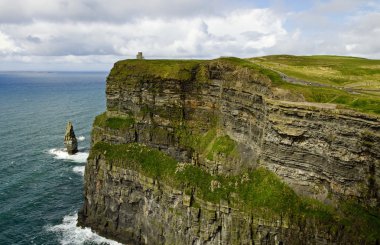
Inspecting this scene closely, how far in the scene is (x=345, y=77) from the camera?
74312 mm

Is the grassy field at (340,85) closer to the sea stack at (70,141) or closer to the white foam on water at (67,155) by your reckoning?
the white foam on water at (67,155)

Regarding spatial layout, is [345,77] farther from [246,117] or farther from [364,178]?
[364,178]

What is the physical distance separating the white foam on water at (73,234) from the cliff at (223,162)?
1.74 m

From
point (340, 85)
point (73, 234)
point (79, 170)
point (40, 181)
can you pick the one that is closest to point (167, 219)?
point (73, 234)

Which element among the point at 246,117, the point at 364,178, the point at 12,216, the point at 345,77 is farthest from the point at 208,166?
the point at 12,216

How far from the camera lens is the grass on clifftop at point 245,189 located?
45.9m

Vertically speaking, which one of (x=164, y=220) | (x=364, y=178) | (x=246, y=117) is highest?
(x=246, y=117)

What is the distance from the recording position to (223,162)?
64.4m

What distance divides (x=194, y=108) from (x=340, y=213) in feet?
116

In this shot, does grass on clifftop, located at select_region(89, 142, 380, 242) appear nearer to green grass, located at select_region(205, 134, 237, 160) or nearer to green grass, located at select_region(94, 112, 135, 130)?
green grass, located at select_region(205, 134, 237, 160)

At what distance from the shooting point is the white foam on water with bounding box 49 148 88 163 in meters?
110

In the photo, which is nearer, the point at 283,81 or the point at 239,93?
the point at 283,81

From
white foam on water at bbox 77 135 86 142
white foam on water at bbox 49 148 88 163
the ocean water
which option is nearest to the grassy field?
the ocean water

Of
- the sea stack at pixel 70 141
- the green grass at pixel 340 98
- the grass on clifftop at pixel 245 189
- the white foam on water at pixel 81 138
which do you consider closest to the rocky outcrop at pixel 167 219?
the grass on clifftop at pixel 245 189
